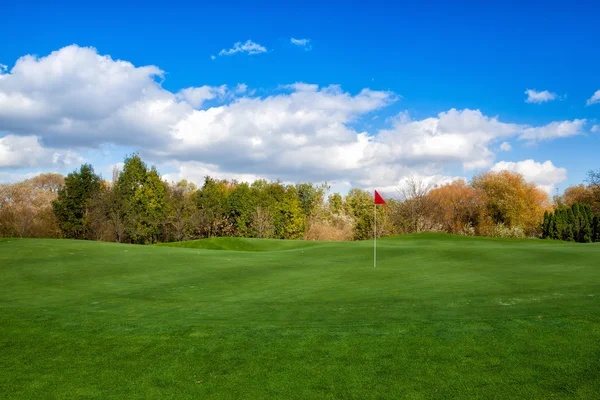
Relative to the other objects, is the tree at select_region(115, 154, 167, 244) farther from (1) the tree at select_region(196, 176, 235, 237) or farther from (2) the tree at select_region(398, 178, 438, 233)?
(2) the tree at select_region(398, 178, 438, 233)

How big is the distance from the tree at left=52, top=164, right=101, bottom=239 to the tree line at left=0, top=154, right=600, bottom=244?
122 millimetres

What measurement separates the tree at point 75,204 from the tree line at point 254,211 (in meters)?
0.12

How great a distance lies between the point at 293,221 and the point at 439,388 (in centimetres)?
6852

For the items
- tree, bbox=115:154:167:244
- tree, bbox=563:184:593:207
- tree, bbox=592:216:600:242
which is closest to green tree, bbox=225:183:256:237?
tree, bbox=115:154:167:244

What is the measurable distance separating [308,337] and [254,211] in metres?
62.4

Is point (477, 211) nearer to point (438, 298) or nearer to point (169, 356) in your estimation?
point (438, 298)

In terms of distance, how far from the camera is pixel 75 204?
2238 inches

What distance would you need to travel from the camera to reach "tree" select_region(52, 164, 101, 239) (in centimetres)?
5644

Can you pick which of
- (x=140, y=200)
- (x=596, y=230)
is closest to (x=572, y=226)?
(x=596, y=230)

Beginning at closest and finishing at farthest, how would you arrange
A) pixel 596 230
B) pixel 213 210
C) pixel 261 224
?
1. pixel 596 230
2. pixel 261 224
3. pixel 213 210

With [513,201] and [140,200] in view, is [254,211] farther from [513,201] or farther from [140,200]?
[513,201]

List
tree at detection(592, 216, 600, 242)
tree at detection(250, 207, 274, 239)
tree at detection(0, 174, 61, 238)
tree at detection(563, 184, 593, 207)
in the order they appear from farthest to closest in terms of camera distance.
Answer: tree at detection(563, 184, 593, 207) → tree at detection(250, 207, 274, 239) → tree at detection(0, 174, 61, 238) → tree at detection(592, 216, 600, 242)

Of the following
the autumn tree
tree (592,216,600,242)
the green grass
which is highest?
the autumn tree

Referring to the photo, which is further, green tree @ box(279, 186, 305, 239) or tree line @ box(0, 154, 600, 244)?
green tree @ box(279, 186, 305, 239)
